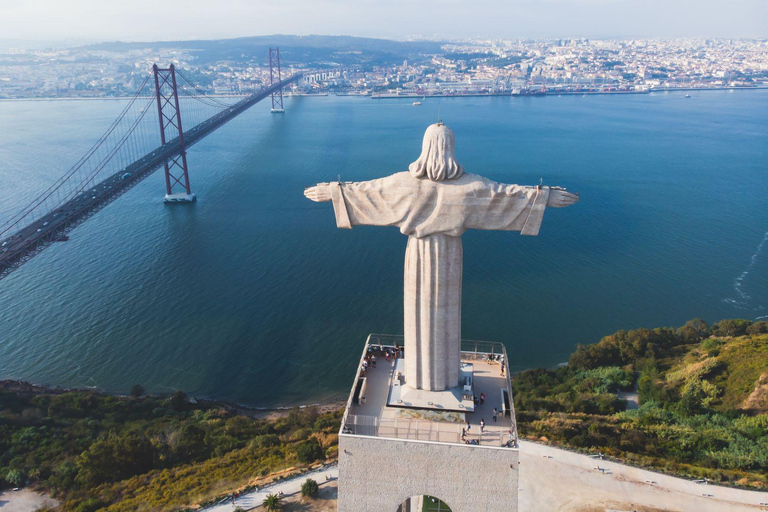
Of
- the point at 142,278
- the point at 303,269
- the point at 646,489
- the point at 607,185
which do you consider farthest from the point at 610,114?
the point at 646,489

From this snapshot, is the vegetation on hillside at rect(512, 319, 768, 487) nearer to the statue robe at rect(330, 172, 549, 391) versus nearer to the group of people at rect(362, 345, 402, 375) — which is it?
the group of people at rect(362, 345, 402, 375)

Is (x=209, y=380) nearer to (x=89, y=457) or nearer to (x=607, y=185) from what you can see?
(x=89, y=457)

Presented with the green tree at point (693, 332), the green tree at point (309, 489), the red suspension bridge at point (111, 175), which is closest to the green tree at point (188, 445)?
the green tree at point (309, 489)

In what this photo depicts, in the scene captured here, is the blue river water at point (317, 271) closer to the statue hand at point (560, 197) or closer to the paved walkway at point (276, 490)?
the paved walkway at point (276, 490)

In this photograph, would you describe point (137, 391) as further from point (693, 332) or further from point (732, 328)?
point (732, 328)


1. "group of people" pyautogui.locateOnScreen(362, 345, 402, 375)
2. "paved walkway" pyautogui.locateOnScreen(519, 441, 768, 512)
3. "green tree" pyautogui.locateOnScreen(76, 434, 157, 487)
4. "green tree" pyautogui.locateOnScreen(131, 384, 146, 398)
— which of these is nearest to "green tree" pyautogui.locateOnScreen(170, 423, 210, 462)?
"green tree" pyautogui.locateOnScreen(76, 434, 157, 487)
